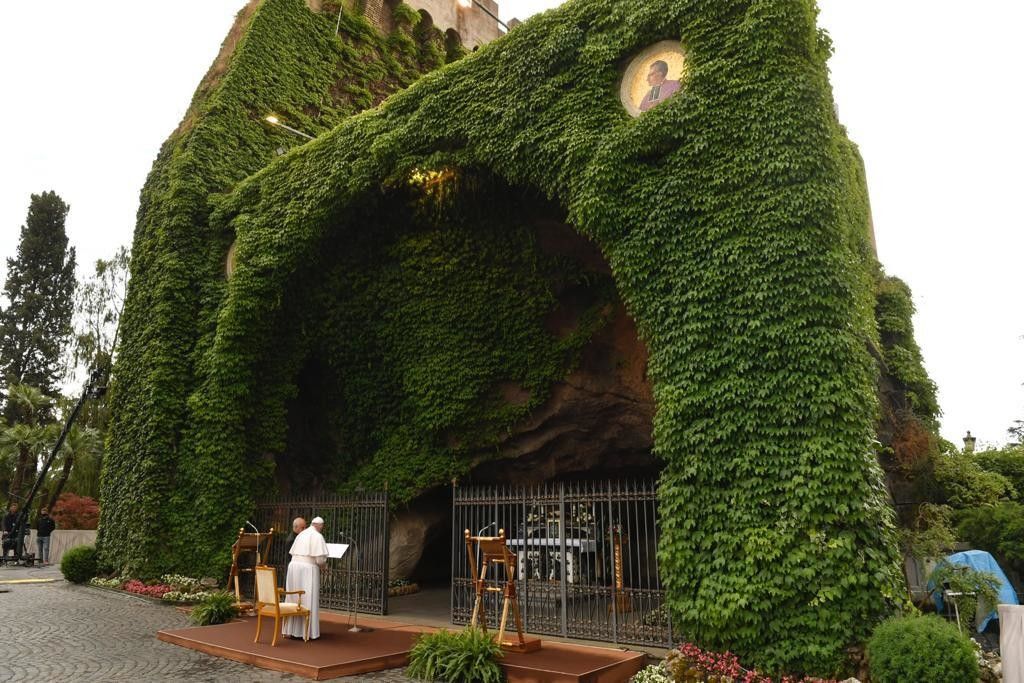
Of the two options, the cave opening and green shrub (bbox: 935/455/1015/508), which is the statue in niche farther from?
green shrub (bbox: 935/455/1015/508)

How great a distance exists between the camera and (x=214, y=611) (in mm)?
10508

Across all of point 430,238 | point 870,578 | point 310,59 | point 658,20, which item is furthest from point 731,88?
point 310,59

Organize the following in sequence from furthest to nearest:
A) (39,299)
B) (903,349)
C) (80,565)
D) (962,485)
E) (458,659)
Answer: (39,299), (80,565), (903,349), (962,485), (458,659)

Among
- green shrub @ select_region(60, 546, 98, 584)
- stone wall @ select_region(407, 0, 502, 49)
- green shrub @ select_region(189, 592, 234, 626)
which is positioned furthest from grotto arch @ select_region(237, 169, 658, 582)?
stone wall @ select_region(407, 0, 502, 49)

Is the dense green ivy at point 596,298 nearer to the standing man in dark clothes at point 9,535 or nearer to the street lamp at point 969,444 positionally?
the street lamp at point 969,444

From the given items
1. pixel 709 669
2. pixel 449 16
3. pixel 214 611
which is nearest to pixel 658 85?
pixel 709 669

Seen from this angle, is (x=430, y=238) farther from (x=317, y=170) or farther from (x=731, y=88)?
(x=731, y=88)

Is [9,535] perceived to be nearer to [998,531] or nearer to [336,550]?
[336,550]

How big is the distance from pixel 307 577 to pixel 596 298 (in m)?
7.25

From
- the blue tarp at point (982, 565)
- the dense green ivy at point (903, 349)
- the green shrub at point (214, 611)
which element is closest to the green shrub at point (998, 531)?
the blue tarp at point (982, 565)

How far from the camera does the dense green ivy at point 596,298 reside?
7293 millimetres

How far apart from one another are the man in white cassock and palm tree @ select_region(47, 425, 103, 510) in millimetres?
22490

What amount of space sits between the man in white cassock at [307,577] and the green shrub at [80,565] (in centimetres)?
932

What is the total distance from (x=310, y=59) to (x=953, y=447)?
18735 millimetres
